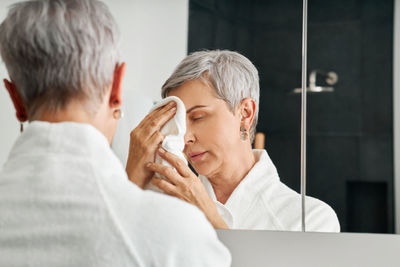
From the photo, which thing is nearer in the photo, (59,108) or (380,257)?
(59,108)

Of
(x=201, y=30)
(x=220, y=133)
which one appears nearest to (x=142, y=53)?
(x=201, y=30)

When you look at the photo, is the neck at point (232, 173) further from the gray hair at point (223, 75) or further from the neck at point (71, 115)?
the neck at point (71, 115)

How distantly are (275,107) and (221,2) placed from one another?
0.91 feet

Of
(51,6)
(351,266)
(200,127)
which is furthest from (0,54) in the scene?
(351,266)

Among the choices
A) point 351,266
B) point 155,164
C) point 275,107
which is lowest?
point 351,266

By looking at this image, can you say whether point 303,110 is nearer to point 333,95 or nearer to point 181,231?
point 333,95

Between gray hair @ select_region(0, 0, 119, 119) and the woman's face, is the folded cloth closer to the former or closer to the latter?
the woman's face

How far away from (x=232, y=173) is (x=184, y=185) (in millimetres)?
116

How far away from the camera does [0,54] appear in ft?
2.25

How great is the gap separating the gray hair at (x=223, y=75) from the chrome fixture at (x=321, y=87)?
0.11 m

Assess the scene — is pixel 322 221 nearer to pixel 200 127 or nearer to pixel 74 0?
pixel 200 127

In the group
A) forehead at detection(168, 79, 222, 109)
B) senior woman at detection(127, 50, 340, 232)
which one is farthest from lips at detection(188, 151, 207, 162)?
forehead at detection(168, 79, 222, 109)

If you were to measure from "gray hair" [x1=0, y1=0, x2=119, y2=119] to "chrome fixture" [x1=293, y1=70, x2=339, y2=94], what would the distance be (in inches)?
19.5

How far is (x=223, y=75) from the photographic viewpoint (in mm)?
946
